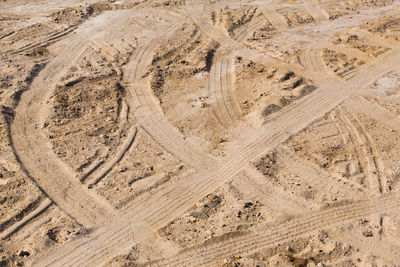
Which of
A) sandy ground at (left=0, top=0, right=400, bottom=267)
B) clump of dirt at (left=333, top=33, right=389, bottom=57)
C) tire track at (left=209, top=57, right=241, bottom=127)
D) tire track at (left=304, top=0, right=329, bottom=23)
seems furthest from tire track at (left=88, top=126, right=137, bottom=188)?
tire track at (left=304, top=0, right=329, bottom=23)

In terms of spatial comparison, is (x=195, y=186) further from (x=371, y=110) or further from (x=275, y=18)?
(x=275, y=18)

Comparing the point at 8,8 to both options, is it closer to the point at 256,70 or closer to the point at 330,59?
the point at 256,70

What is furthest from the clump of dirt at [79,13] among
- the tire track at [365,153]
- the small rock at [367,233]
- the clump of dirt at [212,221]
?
the small rock at [367,233]

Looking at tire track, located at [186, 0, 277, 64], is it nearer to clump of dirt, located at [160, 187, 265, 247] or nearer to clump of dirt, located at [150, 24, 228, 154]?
clump of dirt, located at [150, 24, 228, 154]

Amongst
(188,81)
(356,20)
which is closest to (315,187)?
(188,81)

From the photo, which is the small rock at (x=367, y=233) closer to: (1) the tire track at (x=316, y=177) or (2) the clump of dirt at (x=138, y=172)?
(1) the tire track at (x=316, y=177)

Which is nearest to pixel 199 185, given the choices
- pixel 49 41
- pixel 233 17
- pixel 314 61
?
pixel 314 61
